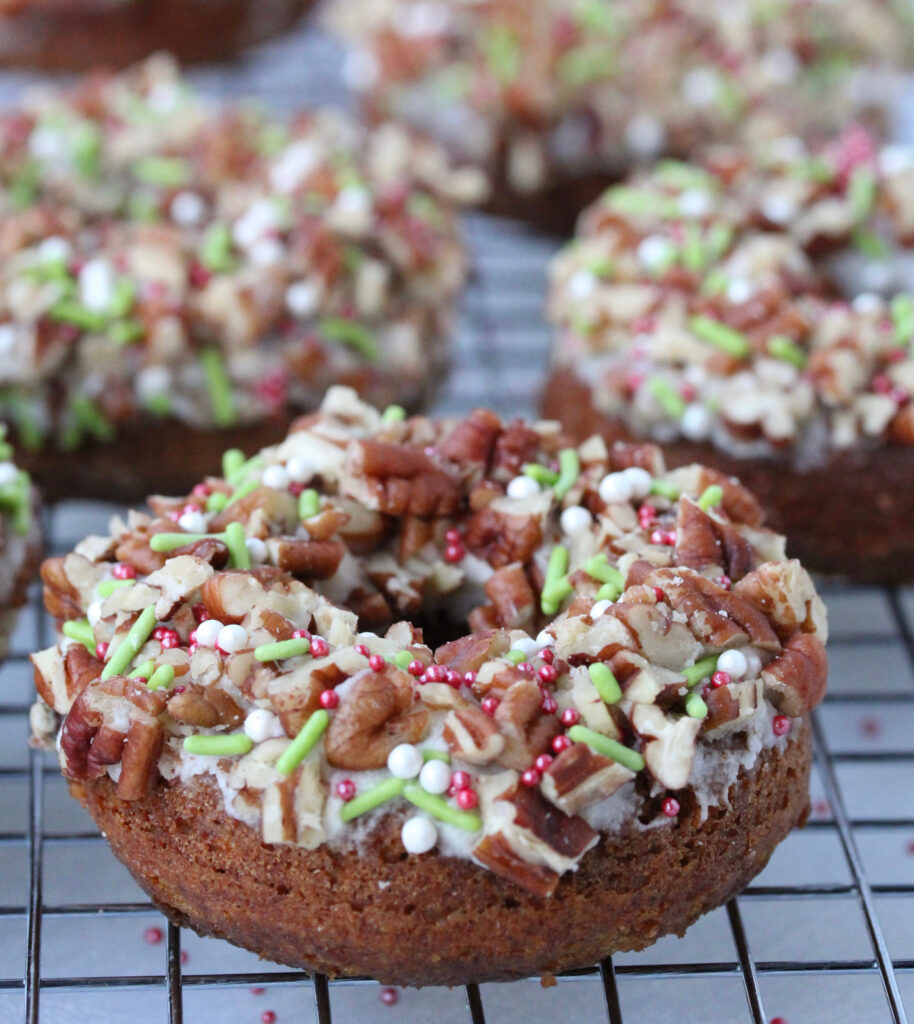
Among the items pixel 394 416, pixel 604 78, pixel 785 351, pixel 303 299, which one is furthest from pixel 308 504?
pixel 604 78

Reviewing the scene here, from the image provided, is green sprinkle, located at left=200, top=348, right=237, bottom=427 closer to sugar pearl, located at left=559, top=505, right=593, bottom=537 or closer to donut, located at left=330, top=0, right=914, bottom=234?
sugar pearl, located at left=559, top=505, right=593, bottom=537

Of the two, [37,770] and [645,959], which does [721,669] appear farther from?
[37,770]

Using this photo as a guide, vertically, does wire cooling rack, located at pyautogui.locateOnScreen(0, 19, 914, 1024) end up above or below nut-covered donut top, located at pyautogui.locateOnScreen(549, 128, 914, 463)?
below

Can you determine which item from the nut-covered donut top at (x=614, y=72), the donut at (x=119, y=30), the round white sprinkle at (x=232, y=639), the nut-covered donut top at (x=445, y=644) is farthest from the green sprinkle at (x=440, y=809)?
the donut at (x=119, y=30)

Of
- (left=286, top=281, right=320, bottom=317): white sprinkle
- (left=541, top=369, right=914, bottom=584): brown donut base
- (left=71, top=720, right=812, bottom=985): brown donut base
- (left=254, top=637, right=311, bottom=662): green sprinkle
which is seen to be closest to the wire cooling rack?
(left=71, top=720, right=812, bottom=985): brown donut base

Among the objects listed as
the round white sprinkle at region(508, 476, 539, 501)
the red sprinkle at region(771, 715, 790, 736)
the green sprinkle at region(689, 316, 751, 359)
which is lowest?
the red sprinkle at region(771, 715, 790, 736)

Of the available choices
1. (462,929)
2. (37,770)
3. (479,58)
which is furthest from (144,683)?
(479,58)
